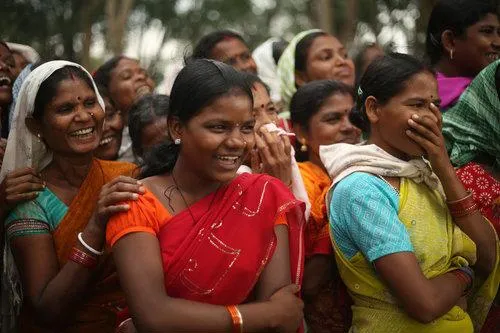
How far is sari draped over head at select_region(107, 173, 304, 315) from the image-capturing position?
2.71 m

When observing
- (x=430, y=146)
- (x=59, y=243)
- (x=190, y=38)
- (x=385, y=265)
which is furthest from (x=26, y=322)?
(x=190, y=38)

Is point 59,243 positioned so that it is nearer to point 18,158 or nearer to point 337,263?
point 18,158

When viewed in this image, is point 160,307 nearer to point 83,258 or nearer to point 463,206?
point 83,258

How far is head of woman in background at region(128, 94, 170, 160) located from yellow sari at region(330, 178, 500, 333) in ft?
5.31

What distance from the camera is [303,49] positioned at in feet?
17.8

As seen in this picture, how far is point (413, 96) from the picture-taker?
2979 mm

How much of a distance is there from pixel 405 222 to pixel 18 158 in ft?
6.22

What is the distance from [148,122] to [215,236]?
1.72 m

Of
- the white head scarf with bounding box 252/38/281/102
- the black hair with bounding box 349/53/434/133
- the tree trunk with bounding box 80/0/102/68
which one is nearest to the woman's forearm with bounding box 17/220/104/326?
the black hair with bounding box 349/53/434/133

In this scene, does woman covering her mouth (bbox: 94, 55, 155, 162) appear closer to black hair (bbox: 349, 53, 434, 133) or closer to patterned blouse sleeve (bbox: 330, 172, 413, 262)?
black hair (bbox: 349, 53, 434, 133)

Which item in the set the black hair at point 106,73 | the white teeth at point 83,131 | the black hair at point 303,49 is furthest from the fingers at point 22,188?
the black hair at point 303,49

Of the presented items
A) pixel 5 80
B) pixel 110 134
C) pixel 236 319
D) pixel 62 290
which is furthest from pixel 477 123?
pixel 5 80

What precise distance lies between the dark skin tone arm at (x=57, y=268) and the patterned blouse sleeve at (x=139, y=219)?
32 mm

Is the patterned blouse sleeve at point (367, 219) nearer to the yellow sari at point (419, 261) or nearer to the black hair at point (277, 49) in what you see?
the yellow sari at point (419, 261)
